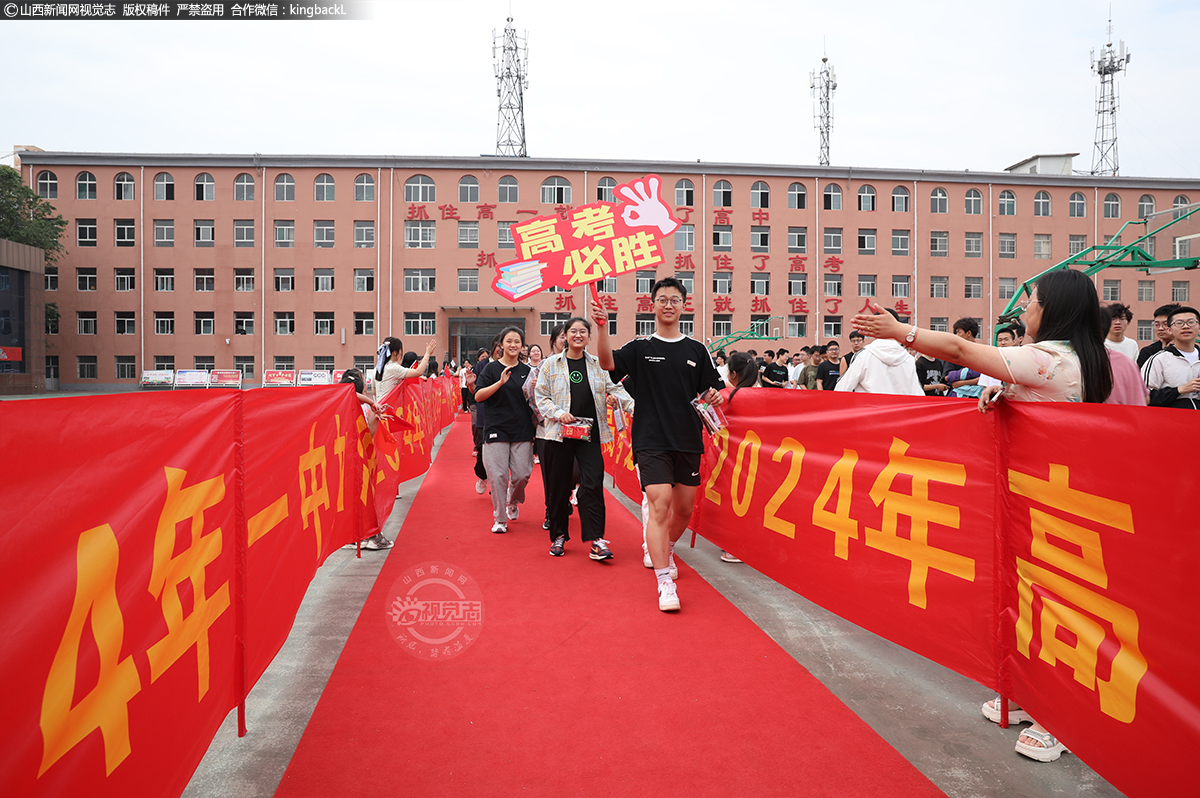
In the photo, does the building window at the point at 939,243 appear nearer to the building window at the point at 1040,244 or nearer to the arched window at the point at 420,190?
the building window at the point at 1040,244

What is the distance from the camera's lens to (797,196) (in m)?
38.4

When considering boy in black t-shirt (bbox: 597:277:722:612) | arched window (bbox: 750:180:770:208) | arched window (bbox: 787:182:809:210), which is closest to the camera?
boy in black t-shirt (bbox: 597:277:722:612)

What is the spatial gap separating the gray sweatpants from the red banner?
296 centimetres

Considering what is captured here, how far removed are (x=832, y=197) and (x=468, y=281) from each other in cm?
2057

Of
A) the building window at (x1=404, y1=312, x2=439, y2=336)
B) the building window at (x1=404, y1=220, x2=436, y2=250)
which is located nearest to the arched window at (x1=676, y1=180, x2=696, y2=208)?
the building window at (x1=404, y1=220, x2=436, y2=250)

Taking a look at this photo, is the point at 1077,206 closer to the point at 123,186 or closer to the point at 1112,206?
the point at 1112,206

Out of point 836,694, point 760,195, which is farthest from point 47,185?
point 836,694

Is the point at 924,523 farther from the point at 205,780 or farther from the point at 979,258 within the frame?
the point at 979,258

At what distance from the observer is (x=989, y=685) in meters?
2.71

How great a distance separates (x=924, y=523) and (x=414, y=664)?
8.17 feet

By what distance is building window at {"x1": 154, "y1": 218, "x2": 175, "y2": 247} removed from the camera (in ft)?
119

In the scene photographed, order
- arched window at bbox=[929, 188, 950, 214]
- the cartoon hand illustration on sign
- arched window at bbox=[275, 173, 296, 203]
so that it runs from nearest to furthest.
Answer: the cartoon hand illustration on sign
arched window at bbox=[275, 173, 296, 203]
arched window at bbox=[929, 188, 950, 214]

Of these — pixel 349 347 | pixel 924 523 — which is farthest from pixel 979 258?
pixel 924 523

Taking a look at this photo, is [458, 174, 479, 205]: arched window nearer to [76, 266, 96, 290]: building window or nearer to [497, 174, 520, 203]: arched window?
[497, 174, 520, 203]: arched window
